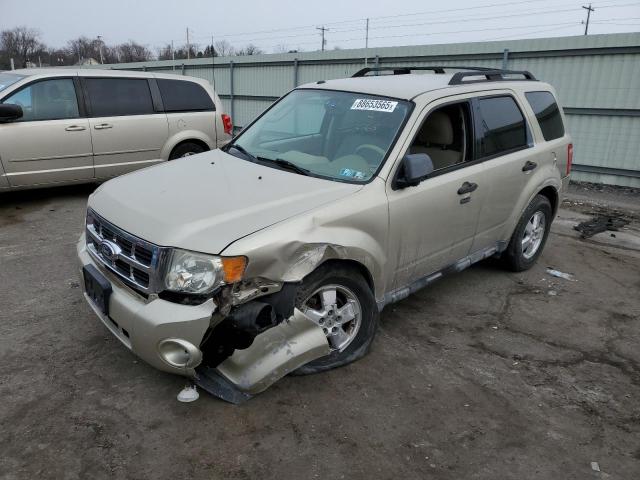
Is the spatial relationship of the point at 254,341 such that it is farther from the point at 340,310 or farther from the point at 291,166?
the point at 291,166

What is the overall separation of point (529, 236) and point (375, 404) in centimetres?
300

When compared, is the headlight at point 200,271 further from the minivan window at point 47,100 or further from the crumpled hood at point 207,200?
the minivan window at point 47,100

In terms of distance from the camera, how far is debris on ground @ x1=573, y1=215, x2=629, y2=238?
695 cm

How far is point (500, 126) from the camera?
177 inches

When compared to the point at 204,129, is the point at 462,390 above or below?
below

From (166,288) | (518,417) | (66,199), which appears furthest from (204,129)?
(518,417)

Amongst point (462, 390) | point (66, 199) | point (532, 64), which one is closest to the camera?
point (462, 390)

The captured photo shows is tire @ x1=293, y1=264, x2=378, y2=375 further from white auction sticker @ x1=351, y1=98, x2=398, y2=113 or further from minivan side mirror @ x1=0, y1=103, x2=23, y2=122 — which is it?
minivan side mirror @ x1=0, y1=103, x2=23, y2=122

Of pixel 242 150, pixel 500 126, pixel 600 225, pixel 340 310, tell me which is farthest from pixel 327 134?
pixel 600 225

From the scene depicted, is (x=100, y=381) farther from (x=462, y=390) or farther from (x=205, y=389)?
(x=462, y=390)

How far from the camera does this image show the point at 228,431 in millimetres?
2834

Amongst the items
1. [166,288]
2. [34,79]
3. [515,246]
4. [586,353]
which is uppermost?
[34,79]

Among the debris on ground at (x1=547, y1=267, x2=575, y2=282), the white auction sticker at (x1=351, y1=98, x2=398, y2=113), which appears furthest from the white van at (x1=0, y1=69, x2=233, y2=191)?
the debris on ground at (x1=547, y1=267, x2=575, y2=282)

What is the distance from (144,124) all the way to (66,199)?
5.17ft
